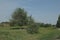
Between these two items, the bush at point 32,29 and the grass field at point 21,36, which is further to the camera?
the bush at point 32,29

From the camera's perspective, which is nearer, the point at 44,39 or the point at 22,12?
the point at 44,39

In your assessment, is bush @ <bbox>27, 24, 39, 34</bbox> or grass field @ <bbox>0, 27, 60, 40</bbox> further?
bush @ <bbox>27, 24, 39, 34</bbox>

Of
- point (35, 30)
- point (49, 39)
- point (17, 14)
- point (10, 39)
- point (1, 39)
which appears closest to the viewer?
point (1, 39)

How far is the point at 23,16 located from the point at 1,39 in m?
54.4

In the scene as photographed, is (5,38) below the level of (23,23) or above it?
above

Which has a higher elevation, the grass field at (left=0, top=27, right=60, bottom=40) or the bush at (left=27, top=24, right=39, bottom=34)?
the grass field at (left=0, top=27, right=60, bottom=40)

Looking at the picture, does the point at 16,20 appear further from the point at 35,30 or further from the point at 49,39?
the point at 49,39

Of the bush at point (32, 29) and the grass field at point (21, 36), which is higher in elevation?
the grass field at point (21, 36)

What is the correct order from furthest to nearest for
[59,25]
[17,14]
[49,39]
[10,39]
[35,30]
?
[17,14] → [59,25] → [35,30] → [49,39] → [10,39]

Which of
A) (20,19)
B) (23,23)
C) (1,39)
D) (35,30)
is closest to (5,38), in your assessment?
(1,39)

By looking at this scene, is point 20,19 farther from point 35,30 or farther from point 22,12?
point 35,30

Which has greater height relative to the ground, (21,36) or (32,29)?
(21,36)

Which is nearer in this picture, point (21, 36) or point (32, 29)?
point (21, 36)

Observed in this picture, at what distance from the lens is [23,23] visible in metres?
65.7
